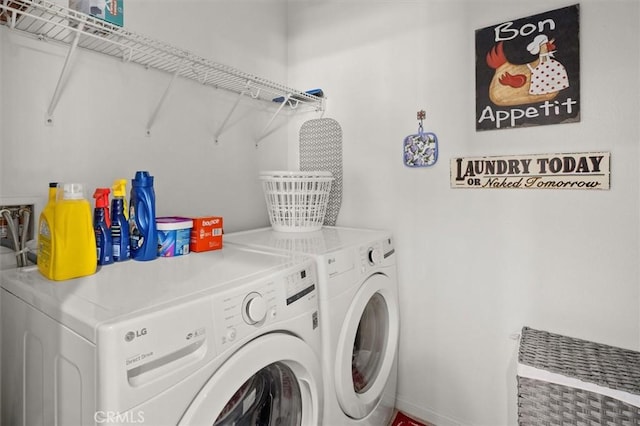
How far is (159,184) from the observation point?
4.88 feet

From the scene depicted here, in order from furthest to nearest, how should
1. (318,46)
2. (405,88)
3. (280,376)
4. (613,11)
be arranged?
(318,46)
(405,88)
(613,11)
(280,376)

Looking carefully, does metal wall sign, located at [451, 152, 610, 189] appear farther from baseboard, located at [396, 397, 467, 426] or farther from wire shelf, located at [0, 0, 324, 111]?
baseboard, located at [396, 397, 467, 426]

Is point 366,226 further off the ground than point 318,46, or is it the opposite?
point 318,46

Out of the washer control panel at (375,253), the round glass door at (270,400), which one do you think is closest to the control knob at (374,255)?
the washer control panel at (375,253)

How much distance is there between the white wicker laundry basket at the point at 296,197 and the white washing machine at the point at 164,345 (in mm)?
569

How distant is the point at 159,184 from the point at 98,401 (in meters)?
1.03

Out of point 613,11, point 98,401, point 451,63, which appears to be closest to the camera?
point 98,401

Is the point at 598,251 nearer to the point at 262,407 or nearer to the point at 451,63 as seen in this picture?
the point at 451,63

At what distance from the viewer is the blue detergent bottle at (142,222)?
1.12m

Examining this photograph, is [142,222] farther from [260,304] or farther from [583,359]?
[583,359]

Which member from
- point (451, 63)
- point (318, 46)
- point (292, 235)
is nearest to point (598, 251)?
point (451, 63)

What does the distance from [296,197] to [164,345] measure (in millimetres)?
1037

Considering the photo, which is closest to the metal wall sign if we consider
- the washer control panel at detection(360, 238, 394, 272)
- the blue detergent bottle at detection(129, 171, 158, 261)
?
the washer control panel at detection(360, 238, 394, 272)

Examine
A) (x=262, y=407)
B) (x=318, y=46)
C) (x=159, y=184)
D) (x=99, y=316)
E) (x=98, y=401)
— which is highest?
(x=318, y=46)
